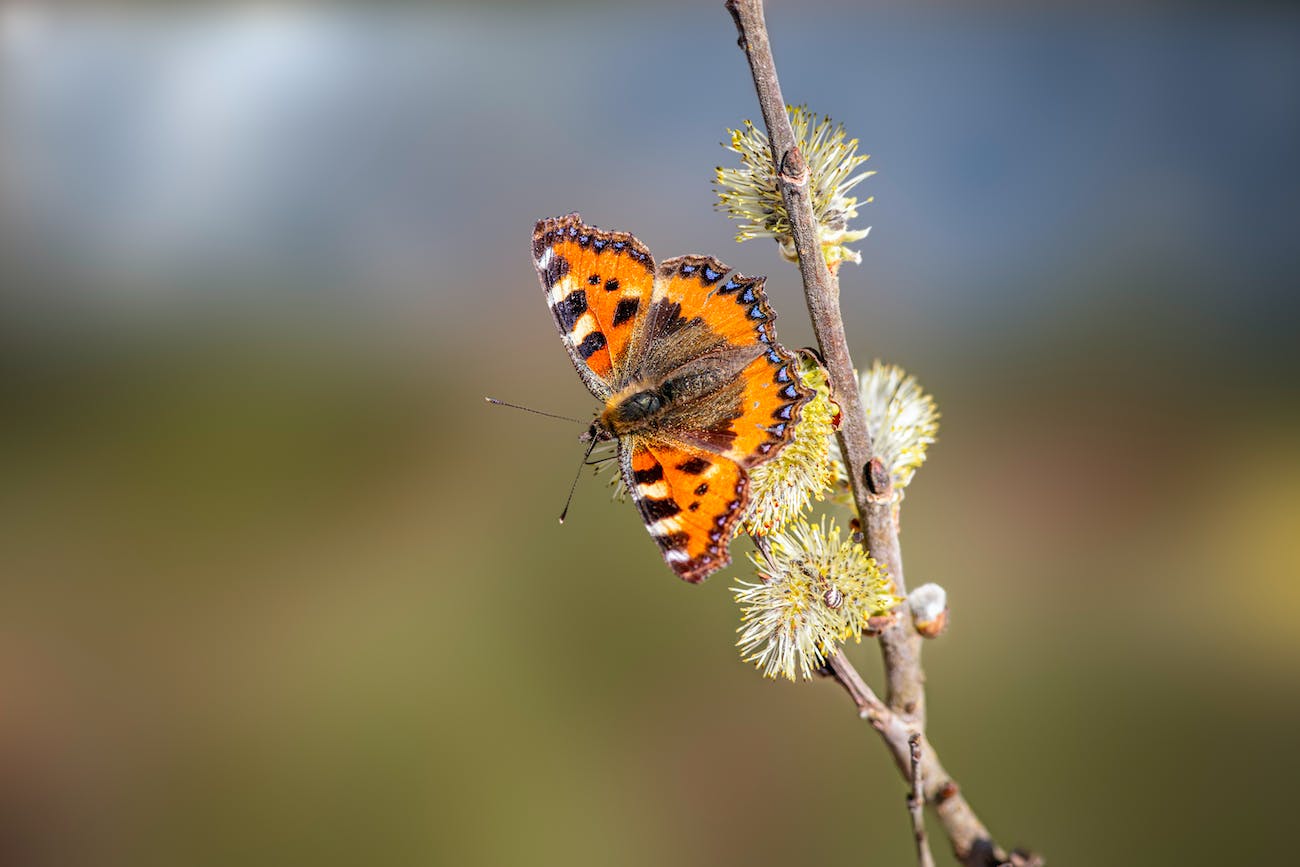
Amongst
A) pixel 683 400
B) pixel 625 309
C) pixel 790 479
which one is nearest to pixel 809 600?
pixel 790 479

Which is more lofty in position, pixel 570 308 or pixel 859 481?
pixel 570 308

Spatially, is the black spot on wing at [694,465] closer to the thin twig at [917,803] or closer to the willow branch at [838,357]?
the willow branch at [838,357]

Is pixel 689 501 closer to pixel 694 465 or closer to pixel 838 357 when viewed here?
pixel 694 465

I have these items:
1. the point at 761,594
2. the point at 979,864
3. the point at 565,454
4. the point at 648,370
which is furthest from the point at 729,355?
the point at 565,454

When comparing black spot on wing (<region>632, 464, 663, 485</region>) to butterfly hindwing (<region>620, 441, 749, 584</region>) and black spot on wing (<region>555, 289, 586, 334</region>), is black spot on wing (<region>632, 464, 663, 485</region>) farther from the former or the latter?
black spot on wing (<region>555, 289, 586, 334</region>)

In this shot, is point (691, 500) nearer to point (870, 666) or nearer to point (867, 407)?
point (867, 407)

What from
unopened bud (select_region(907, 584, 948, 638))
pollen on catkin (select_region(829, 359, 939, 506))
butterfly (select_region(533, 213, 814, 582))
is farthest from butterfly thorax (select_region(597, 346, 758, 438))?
unopened bud (select_region(907, 584, 948, 638))

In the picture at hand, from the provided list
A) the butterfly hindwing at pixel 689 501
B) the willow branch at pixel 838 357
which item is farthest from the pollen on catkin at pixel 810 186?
the butterfly hindwing at pixel 689 501

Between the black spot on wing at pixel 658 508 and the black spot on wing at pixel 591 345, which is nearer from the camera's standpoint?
the black spot on wing at pixel 658 508
